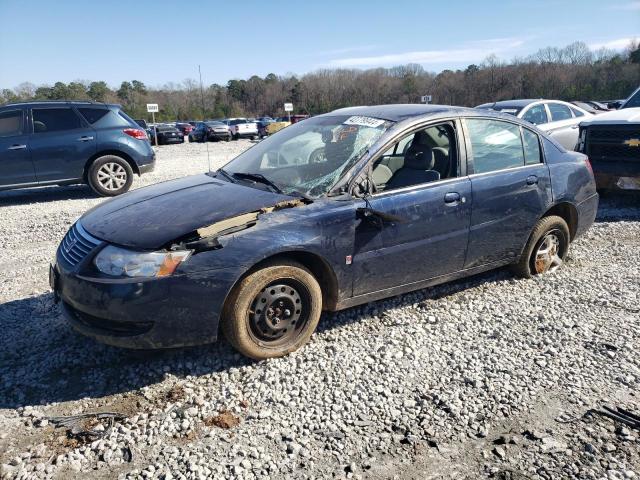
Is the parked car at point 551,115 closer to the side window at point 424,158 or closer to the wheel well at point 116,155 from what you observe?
the side window at point 424,158

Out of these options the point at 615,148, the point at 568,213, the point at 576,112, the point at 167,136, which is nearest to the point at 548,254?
the point at 568,213

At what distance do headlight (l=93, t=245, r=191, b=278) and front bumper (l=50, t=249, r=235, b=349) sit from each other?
48 millimetres

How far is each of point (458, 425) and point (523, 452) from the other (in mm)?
353

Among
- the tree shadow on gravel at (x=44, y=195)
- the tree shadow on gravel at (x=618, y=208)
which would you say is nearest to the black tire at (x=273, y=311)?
the tree shadow on gravel at (x=618, y=208)

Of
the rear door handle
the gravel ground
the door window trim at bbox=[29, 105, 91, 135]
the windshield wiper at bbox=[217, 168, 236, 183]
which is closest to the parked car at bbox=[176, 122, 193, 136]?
the door window trim at bbox=[29, 105, 91, 135]

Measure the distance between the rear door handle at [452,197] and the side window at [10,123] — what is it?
8.41 meters

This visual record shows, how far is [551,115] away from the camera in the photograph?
1086 centimetres

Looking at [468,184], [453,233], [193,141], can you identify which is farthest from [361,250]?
[193,141]

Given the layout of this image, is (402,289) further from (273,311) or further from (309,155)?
(309,155)

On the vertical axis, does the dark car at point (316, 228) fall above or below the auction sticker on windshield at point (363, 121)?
below

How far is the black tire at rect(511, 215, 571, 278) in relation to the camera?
4785 mm

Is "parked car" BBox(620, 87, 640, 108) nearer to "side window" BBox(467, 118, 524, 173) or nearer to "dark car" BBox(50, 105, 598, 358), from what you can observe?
"dark car" BBox(50, 105, 598, 358)

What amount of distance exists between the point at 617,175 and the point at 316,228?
20.3 feet

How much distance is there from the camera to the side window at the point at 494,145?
429 centimetres
